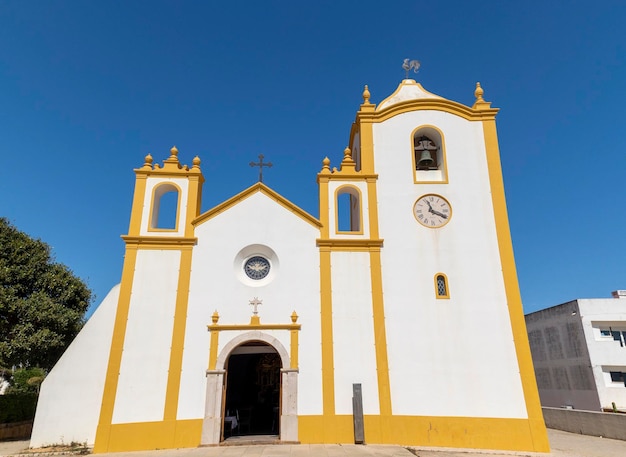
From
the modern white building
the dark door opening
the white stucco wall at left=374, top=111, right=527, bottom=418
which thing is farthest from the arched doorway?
the modern white building

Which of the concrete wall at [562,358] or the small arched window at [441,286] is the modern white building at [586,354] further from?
the small arched window at [441,286]

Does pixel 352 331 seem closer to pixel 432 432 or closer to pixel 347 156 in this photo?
pixel 432 432

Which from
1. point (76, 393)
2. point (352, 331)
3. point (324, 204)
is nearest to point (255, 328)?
point (352, 331)

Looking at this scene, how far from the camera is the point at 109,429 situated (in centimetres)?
1077

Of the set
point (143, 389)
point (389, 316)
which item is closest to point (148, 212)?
point (143, 389)

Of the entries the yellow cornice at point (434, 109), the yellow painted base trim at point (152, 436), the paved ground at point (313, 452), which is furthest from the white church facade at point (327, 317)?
the yellow cornice at point (434, 109)

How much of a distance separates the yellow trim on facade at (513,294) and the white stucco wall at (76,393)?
1142cm

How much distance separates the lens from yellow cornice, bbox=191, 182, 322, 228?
507 inches

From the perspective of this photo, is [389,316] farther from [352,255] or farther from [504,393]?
[504,393]

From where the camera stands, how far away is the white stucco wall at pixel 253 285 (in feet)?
37.6

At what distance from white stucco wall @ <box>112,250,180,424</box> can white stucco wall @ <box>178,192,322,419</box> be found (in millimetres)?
570

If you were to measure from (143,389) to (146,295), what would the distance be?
8.17 ft

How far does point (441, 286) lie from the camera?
1260 cm

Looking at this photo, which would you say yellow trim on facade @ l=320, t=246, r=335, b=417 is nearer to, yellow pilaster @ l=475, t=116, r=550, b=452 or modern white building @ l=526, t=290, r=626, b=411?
yellow pilaster @ l=475, t=116, r=550, b=452
